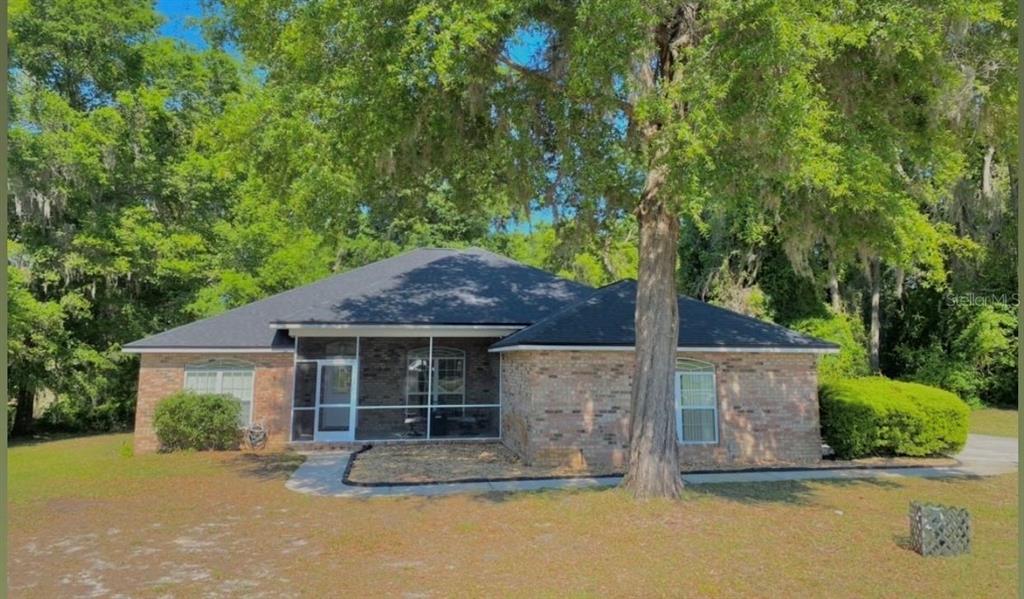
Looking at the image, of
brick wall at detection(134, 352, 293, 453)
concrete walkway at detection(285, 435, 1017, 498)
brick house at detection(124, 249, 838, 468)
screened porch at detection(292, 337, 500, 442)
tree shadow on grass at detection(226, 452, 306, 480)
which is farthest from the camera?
screened porch at detection(292, 337, 500, 442)

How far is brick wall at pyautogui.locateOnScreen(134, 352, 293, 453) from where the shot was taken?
15.8 meters

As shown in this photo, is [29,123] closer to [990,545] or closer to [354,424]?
[354,424]

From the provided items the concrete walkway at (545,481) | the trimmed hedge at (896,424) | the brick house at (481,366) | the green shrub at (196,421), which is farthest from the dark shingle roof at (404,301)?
the trimmed hedge at (896,424)

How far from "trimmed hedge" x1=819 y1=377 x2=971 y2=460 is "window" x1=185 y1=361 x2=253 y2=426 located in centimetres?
1351

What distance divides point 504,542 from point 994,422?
20.5m

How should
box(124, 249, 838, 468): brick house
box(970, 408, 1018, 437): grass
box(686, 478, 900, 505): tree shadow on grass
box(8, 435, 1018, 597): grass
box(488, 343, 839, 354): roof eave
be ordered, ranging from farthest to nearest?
box(970, 408, 1018, 437): grass
box(124, 249, 838, 468): brick house
box(488, 343, 839, 354): roof eave
box(686, 478, 900, 505): tree shadow on grass
box(8, 435, 1018, 597): grass

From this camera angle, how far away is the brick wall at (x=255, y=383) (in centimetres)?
1580

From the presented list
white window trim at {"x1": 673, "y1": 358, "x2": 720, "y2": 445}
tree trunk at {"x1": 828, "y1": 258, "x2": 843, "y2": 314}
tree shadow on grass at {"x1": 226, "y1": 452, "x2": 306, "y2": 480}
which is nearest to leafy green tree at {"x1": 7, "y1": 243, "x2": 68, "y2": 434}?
tree shadow on grass at {"x1": 226, "y1": 452, "x2": 306, "y2": 480}

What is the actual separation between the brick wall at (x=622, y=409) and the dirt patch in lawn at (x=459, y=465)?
1.19 feet

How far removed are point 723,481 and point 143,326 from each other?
20.0 meters

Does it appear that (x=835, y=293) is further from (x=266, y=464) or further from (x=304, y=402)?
(x=266, y=464)

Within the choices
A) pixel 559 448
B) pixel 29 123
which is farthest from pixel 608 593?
pixel 29 123

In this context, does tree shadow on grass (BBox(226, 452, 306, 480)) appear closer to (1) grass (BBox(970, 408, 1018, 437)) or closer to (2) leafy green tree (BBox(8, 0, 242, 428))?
(2) leafy green tree (BBox(8, 0, 242, 428))

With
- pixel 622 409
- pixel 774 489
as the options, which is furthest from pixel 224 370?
pixel 774 489
